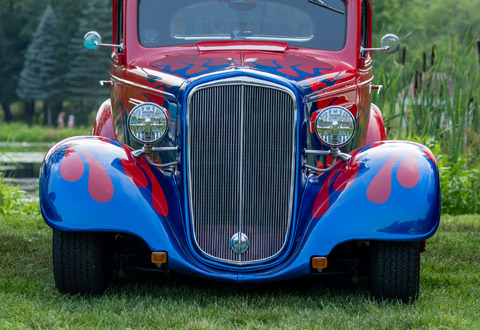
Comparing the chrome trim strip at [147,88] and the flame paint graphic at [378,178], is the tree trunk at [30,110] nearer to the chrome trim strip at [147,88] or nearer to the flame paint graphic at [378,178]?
the chrome trim strip at [147,88]

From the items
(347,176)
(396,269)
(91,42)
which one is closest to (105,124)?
(91,42)

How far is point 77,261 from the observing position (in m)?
4.23

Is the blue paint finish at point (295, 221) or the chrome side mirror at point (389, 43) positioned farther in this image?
the chrome side mirror at point (389, 43)

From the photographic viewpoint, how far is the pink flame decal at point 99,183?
4.17 metres

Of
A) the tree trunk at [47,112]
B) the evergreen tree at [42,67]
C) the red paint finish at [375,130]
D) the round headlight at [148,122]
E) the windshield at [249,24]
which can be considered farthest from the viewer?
the tree trunk at [47,112]

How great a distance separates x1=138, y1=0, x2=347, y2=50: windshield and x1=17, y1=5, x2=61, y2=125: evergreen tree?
50.9 metres

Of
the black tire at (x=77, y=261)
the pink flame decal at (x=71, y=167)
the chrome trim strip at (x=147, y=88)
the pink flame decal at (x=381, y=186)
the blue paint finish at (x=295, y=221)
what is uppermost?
the chrome trim strip at (x=147, y=88)

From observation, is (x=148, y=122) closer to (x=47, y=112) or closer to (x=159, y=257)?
(x=159, y=257)

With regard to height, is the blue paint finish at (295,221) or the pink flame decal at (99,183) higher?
the pink flame decal at (99,183)

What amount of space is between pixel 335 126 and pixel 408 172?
0.48m

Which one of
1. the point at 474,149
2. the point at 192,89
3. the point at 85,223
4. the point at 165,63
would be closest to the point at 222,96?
the point at 192,89

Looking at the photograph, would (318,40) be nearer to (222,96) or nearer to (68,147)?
(222,96)

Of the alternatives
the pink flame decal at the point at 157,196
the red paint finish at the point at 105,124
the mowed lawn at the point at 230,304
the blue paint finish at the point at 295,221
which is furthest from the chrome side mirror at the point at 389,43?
the red paint finish at the point at 105,124

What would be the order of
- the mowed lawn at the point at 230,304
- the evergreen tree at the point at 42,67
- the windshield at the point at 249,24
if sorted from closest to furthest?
the mowed lawn at the point at 230,304, the windshield at the point at 249,24, the evergreen tree at the point at 42,67
